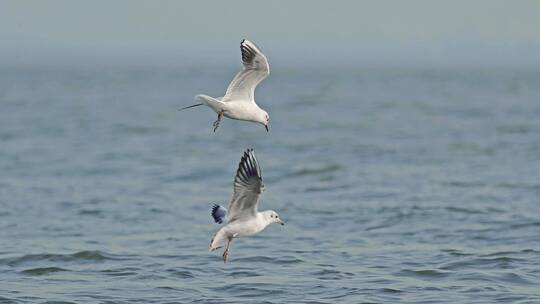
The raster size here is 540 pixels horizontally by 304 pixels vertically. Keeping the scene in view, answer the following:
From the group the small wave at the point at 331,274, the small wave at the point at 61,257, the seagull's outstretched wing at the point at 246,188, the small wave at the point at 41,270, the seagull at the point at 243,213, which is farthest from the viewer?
the small wave at the point at 61,257

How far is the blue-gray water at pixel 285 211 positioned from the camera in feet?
65.8

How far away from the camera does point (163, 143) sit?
47.2 metres

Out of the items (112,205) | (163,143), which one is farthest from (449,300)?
(163,143)

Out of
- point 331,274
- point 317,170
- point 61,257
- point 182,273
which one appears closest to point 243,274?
point 182,273

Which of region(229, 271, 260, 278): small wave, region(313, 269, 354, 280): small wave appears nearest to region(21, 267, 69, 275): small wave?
region(229, 271, 260, 278): small wave

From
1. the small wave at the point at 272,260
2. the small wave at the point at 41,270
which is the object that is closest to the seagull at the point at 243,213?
the small wave at the point at 272,260

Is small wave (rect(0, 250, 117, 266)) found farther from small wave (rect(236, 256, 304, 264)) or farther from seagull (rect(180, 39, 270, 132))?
seagull (rect(180, 39, 270, 132))

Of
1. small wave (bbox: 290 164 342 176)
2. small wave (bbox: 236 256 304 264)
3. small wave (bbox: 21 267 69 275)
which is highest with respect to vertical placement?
small wave (bbox: 290 164 342 176)

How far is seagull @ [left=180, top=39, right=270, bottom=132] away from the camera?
1591 cm

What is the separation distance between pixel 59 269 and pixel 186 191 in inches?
432

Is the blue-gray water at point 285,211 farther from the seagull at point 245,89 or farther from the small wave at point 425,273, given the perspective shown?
the seagull at point 245,89

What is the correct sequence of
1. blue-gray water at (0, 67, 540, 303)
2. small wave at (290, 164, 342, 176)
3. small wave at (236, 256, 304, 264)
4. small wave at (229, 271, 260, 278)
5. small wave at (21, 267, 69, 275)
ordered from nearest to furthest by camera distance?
blue-gray water at (0, 67, 540, 303) < small wave at (229, 271, 260, 278) < small wave at (21, 267, 69, 275) < small wave at (236, 256, 304, 264) < small wave at (290, 164, 342, 176)

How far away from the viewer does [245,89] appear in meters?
16.4

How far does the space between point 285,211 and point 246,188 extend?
43.3 feet
